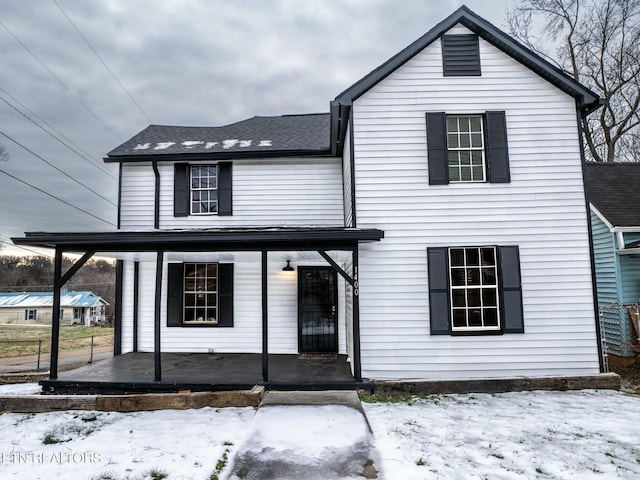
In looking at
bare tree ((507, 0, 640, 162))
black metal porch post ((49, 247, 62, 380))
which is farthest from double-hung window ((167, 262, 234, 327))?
bare tree ((507, 0, 640, 162))

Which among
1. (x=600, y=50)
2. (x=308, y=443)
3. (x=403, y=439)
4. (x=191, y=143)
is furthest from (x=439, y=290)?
(x=600, y=50)

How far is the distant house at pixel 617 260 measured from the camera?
352 inches

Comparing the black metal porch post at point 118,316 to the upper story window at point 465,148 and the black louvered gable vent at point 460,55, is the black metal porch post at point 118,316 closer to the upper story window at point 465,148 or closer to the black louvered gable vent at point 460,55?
the upper story window at point 465,148

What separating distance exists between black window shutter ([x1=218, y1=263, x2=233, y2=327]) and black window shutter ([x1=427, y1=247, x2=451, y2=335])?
185 inches

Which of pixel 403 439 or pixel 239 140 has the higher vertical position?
pixel 239 140

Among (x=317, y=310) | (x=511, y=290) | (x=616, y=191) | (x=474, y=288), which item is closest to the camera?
(x=511, y=290)

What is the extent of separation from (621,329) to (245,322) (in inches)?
358

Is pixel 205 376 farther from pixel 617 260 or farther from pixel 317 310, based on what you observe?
pixel 617 260

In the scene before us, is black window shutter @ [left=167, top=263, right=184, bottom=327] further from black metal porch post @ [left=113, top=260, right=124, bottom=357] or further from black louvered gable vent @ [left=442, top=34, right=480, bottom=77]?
black louvered gable vent @ [left=442, top=34, right=480, bottom=77]

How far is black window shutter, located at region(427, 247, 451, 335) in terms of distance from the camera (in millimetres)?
6523

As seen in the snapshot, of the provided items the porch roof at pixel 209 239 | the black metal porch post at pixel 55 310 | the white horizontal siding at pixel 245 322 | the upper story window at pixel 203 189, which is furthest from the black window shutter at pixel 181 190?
the black metal porch post at pixel 55 310

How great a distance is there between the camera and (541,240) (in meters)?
6.78

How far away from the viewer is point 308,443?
4305mm

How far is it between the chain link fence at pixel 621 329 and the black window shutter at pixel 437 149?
510cm
